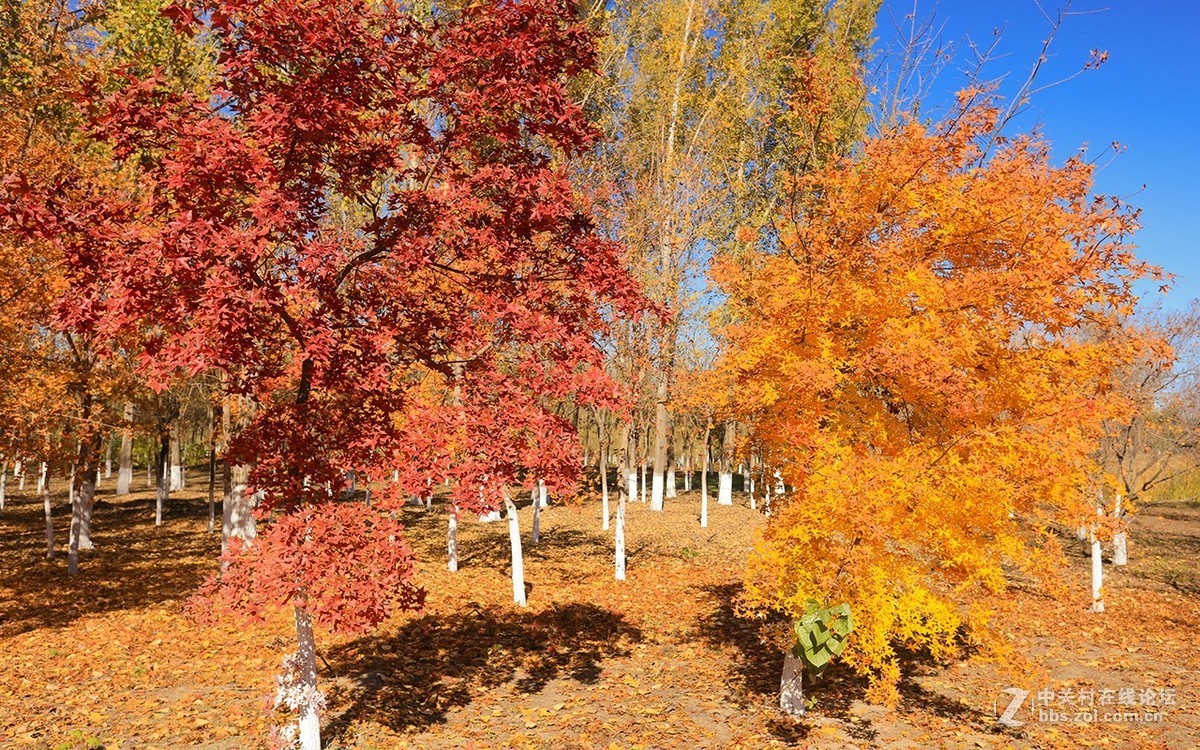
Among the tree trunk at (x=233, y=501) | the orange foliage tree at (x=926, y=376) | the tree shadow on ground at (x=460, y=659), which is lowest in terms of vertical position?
the tree shadow on ground at (x=460, y=659)

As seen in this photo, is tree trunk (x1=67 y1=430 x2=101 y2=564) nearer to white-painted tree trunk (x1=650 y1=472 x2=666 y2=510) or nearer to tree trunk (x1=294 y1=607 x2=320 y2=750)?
tree trunk (x1=294 y1=607 x2=320 y2=750)

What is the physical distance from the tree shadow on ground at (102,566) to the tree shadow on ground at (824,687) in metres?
12.2

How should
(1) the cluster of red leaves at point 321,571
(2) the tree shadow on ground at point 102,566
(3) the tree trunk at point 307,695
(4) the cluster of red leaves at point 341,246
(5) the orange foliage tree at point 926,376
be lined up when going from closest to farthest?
(4) the cluster of red leaves at point 341,246, (1) the cluster of red leaves at point 321,571, (3) the tree trunk at point 307,695, (5) the orange foliage tree at point 926,376, (2) the tree shadow on ground at point 102,566

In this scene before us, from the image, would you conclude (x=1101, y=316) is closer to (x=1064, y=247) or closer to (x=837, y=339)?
(x=1064, y=247)

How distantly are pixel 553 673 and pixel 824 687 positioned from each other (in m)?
4.41

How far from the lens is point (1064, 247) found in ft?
28.1

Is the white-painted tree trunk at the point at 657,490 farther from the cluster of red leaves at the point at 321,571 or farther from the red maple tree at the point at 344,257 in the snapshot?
the cluster of red leaves at the point at 321,571

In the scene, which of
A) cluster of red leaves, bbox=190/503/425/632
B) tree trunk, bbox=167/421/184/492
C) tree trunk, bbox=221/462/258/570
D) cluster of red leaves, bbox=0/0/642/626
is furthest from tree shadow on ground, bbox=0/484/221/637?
cluster of red leaves, bbox=0/0/642/626

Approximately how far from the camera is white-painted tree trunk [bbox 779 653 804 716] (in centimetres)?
968

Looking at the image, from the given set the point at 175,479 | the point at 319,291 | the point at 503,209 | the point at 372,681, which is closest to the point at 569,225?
the point at 503,209

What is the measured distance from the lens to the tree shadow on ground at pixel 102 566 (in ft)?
45.9

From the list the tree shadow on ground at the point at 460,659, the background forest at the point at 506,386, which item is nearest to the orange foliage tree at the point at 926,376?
the background forest at the point at 506,386

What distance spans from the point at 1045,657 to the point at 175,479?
4251 cm

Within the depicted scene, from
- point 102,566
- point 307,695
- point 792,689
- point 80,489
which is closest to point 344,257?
point 307,695
